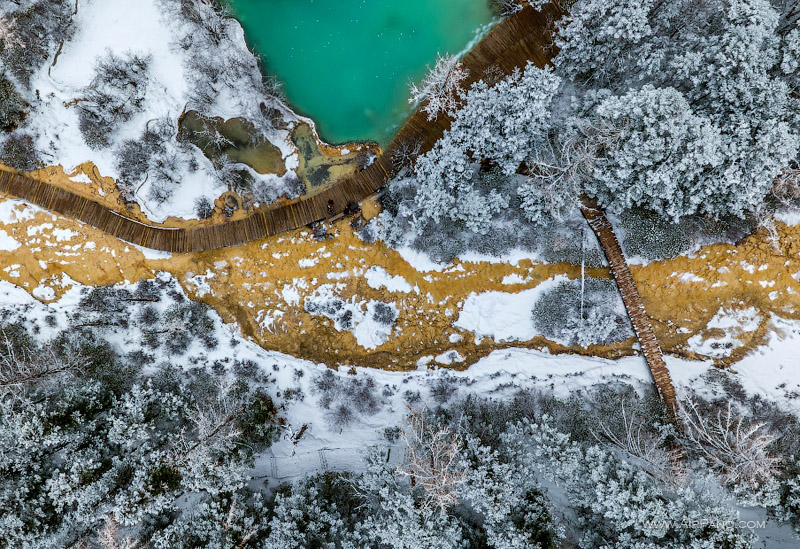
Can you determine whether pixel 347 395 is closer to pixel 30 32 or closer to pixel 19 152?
pixel 19 152

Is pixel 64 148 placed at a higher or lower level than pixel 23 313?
higher

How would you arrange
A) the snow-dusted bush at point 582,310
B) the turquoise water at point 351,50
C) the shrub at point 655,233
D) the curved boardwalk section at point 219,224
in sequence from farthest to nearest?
1. the turquoise water at point 351,50
2. the curved boardwalk section at point 219,224
3. the snow-dusted bush at point 582,310
4. the shrub at point 655,233

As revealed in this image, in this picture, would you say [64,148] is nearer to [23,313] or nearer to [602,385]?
[23,313]

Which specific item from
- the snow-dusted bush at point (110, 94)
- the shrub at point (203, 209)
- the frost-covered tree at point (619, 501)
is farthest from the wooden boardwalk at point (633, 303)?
the snow-dusted bush at point (110, 94)

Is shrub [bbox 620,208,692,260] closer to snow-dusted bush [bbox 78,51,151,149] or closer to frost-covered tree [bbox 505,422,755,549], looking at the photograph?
frost-covered tree [bbox 505,422,755,549]

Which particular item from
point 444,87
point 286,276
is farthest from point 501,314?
point 444,87

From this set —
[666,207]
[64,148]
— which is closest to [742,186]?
[666,207]

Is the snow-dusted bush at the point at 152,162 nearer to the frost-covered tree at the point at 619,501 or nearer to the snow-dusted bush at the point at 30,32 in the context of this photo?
the snow-dusted bush at the point at 30,32

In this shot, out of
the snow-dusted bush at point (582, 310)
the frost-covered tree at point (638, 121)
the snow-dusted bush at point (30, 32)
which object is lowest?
the snow-dusted bush at point (582, 310)
